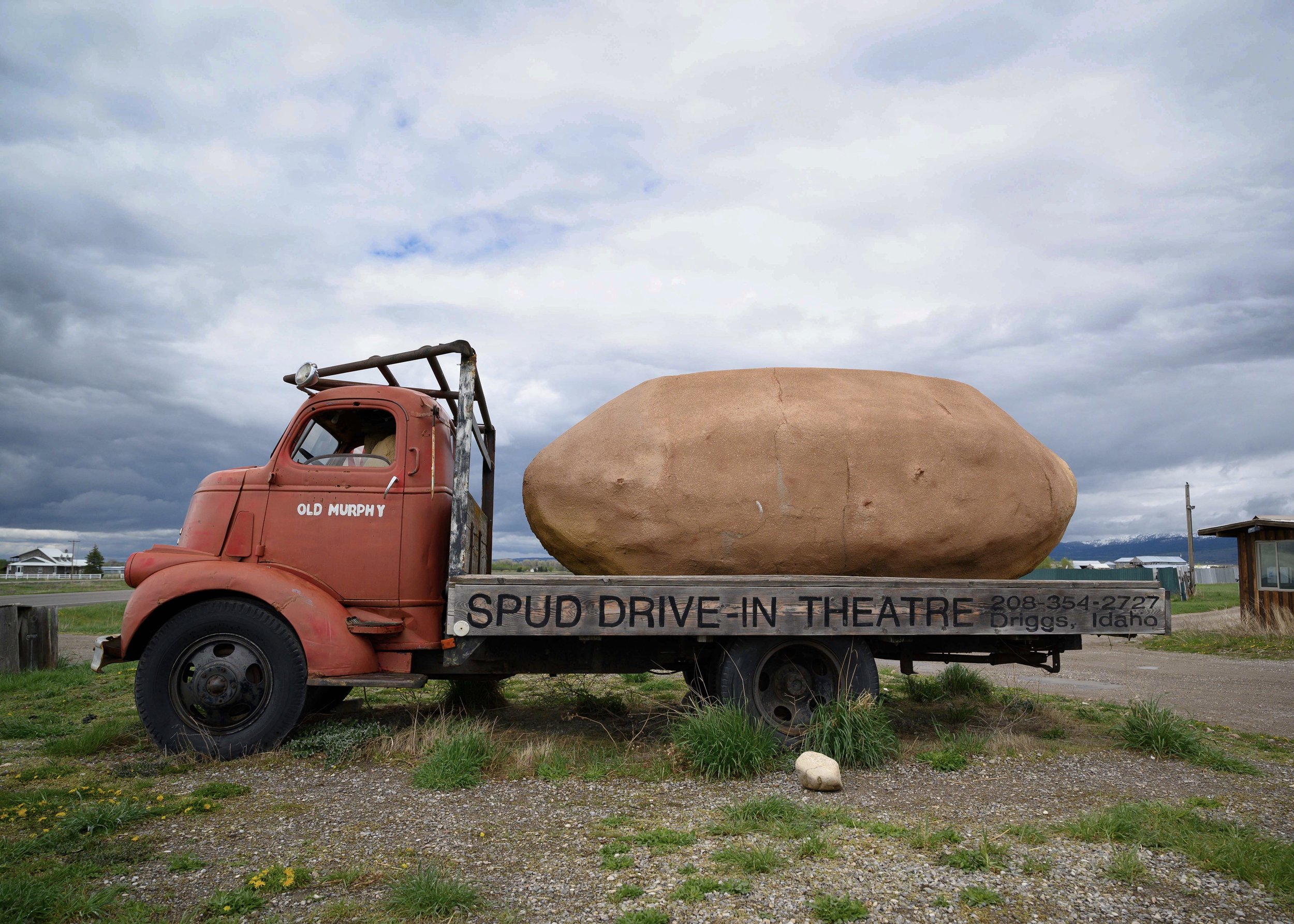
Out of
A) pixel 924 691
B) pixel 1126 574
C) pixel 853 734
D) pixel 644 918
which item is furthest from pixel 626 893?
pixel 1126 574

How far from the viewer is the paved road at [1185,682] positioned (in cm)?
707

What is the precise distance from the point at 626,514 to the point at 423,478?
4.88 feet

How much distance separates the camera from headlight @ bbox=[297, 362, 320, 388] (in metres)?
5.54

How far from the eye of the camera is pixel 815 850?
11.1ft

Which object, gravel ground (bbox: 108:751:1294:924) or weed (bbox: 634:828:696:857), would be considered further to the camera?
weed (bbox: 634:828:696:857)

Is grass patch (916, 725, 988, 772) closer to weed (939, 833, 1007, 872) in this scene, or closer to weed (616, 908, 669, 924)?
weed (939, 833, 1007, 872)

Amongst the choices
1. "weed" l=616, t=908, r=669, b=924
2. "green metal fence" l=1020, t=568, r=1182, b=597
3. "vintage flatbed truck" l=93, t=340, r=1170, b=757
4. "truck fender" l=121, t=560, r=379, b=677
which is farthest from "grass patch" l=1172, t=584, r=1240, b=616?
"weed" l=616, t=908, r=669, b=924

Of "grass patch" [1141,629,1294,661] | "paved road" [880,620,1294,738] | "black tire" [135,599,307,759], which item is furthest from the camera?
"grass patch" [1141,629,1294,661]

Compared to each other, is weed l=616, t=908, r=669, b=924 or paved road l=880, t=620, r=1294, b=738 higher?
weed l=616, t=908, r=669, b=924

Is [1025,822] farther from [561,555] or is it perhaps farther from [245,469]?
[245,469]

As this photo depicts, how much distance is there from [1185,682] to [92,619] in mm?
21714

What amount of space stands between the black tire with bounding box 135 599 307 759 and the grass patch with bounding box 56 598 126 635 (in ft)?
32.8

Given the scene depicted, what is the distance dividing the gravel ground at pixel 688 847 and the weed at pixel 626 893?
0.03m

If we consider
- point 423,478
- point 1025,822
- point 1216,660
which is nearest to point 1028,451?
point 1025,822
